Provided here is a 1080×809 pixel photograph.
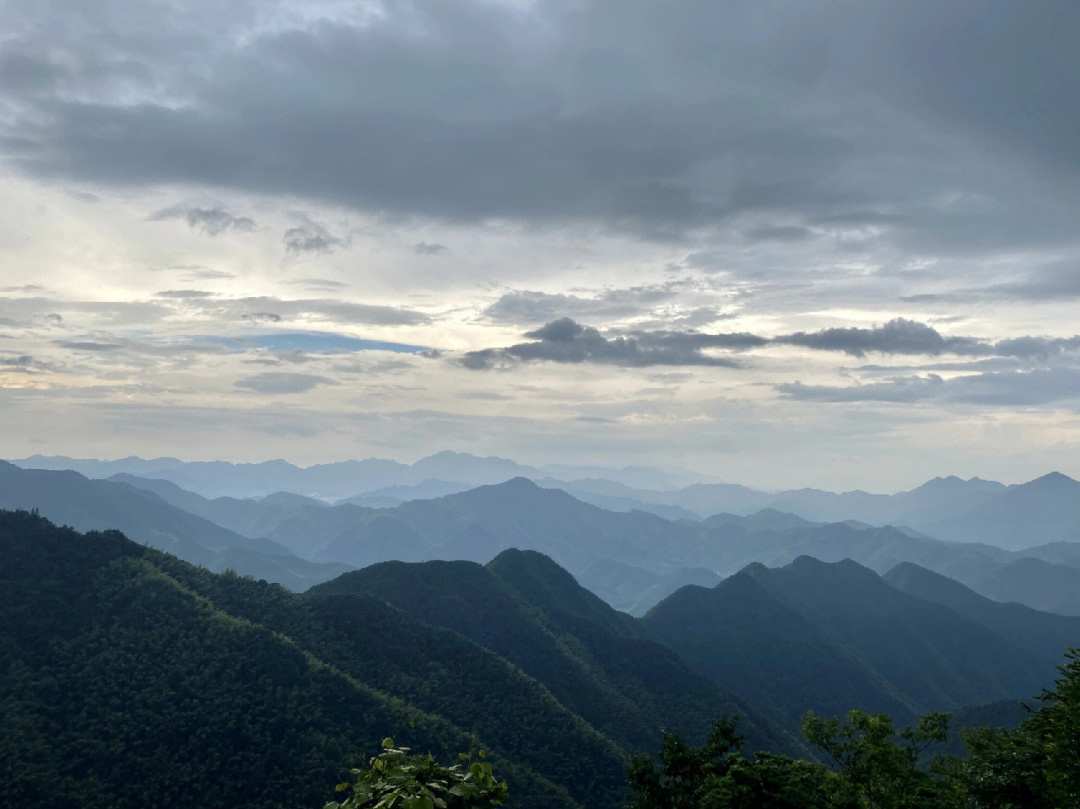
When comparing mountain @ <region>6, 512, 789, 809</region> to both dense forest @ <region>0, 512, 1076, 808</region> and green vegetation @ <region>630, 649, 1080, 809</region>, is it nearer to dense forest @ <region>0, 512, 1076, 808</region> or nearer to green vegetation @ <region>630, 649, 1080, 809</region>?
dense forest @ <region>0, 512, 1076, 808</region>


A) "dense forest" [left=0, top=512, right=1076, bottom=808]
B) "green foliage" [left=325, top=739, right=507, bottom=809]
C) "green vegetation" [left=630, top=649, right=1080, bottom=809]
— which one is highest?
"green foliage" [left=325, top=739, right=507, bottom=809]

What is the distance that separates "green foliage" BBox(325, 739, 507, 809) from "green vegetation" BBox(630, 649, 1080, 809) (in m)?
31.3

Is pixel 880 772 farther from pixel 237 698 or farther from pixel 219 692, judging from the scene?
pixel 219 692

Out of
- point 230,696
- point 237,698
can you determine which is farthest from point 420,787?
point 230,696

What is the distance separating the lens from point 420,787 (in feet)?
40.6

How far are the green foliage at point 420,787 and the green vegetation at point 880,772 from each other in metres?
31.3

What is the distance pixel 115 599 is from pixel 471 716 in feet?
254

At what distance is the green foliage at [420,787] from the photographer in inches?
475

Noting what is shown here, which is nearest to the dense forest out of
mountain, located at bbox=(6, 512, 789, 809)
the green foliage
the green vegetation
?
mountain, located at bbox=(6, 512, 789, 809)

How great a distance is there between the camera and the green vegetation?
129 feet

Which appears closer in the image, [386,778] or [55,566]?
[386,778]

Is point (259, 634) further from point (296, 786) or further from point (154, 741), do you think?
point (296, 786)

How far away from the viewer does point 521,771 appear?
130250 mm

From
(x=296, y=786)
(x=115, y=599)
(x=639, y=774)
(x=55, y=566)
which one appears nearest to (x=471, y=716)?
(x=296, y=786)
